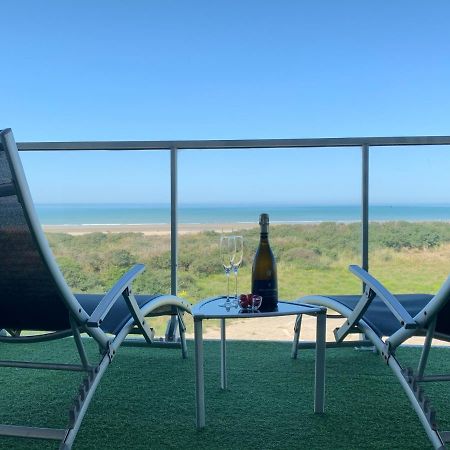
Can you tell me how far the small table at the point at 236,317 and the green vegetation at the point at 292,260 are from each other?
0.28m

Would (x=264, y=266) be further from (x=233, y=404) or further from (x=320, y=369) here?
(x=233, y=404)

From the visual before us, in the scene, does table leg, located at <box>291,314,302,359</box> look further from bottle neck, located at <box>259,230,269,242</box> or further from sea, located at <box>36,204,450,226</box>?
sea, located at <box>36,204,450,226</box>

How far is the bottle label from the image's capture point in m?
2.26

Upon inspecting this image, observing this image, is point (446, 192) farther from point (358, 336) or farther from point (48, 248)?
point (48, 248)

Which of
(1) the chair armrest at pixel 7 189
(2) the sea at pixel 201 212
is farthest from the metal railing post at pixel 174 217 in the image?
(2) the sea at pixel 201 212

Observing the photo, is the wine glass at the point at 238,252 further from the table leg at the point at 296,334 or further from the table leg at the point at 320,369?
the table leg at the point at 296,334

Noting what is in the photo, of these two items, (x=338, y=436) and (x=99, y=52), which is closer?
(x=338, y=436)

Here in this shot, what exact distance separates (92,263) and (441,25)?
59.5 feet

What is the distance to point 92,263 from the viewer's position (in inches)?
249

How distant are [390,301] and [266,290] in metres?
0.52

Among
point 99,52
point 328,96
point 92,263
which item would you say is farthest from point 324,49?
point 92,263

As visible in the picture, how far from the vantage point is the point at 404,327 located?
190 centimetres

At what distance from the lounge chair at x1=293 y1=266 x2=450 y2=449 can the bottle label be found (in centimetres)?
32

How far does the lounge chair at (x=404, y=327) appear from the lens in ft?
5.75
